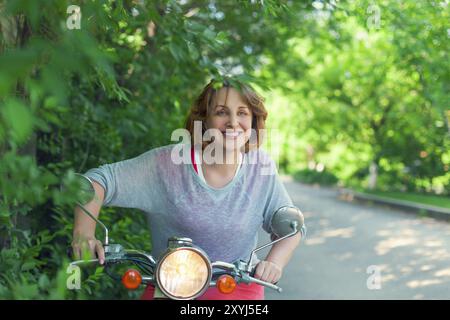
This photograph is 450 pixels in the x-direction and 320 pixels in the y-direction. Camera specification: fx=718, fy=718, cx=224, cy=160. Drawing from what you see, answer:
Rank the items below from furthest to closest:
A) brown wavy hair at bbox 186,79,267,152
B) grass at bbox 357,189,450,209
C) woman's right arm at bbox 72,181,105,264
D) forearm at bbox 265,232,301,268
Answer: grass at bbox 357,189,450,209 < brown wavy hair at bbox 186,79,267,152 < forearm at bbox 265,232,301,268 < woman's right arm at bbox 72,181,105,264

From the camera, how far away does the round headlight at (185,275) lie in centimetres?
202

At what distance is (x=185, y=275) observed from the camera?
2027mm

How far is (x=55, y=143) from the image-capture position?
5324 mm

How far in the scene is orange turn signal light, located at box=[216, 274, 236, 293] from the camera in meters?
2.12

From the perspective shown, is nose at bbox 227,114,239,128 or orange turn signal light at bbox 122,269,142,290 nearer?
orange turn signal light at bbox 122,269,142,290

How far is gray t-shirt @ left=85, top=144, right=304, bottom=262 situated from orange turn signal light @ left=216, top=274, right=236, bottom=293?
508 mm

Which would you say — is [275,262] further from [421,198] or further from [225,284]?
[421,198]

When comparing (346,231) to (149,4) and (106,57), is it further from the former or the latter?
(106,57)

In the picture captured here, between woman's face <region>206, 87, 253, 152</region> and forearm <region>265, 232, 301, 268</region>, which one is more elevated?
woman's face <region>206, 87, 253, 152</region>

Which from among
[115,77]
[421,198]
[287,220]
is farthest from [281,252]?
[421,198]

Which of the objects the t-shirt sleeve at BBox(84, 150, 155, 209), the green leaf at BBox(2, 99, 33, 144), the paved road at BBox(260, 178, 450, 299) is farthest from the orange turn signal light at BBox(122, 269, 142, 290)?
the paved road at BBox(260, 178, 450, 299)

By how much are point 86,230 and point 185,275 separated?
58 centimetres

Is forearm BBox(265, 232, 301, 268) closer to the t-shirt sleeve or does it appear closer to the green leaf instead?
the t-shirt sleeve

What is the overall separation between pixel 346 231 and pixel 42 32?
10.8 m
